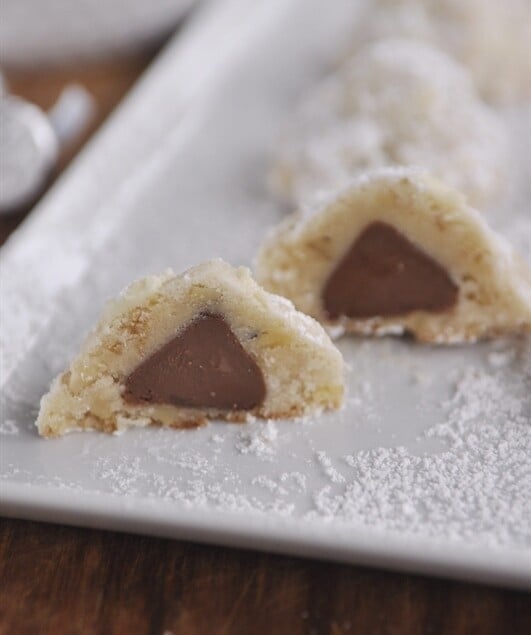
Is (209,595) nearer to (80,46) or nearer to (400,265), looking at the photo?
(400,265)

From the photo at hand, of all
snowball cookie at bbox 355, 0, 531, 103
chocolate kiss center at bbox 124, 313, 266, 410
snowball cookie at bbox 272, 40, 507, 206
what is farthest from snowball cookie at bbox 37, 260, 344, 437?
snowball cookie at bbox 355, 0, 531, 103

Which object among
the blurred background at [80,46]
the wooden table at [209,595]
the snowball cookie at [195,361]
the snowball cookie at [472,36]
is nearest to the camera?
the wooden table at [209,595]

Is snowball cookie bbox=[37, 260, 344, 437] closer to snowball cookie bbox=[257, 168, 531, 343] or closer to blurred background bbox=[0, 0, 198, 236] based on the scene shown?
snowball cookie bbox=[257, 168, 531, 343]

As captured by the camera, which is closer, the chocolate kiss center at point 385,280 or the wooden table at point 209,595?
the wooden table at point 209,595

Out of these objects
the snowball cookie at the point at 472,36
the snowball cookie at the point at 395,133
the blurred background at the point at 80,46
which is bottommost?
the blurred background at the point at 80,46

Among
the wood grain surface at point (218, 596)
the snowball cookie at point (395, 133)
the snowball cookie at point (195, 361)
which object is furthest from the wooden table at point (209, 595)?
the snowball cookie at point (395, 133)

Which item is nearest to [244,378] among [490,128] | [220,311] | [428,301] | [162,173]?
[220,311]

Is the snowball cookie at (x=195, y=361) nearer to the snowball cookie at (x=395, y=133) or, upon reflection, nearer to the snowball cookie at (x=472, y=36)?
the snowball cookie at (x=395, y=133)
